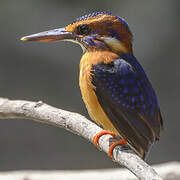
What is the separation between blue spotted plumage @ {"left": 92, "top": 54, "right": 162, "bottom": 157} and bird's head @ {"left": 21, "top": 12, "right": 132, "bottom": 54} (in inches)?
2.9

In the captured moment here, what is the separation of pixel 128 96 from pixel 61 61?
3640 millimetres

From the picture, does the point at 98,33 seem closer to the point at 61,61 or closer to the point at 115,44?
the point at 115,44

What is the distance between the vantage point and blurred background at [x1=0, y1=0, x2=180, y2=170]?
5254 millimetres

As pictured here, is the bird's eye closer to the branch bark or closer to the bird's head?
the bird's head

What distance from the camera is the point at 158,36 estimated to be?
5.68 meters

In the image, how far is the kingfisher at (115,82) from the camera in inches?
77.2

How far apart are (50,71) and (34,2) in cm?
88

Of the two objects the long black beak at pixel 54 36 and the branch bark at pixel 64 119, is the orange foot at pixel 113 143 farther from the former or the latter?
the long black beak at pixel 54 36

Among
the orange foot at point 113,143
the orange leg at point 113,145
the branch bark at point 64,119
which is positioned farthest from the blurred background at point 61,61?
the orange leg at point 113,145

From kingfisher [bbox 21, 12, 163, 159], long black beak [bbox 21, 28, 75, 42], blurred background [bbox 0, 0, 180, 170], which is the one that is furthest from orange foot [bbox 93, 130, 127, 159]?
blurred background [bbox 0, 0, 180, 170]

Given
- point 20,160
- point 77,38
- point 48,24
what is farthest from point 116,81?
point 48,24

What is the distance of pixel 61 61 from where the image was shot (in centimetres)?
557

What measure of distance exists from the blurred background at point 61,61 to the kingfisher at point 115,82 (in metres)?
3.18

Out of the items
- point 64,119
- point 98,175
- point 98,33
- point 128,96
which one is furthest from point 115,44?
point 98,175
